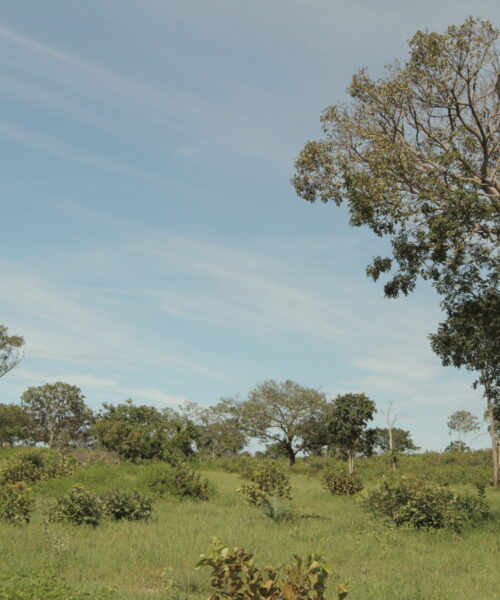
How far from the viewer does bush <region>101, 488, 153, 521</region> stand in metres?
15.7

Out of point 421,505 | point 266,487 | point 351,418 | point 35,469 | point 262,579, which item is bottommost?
point 35,469

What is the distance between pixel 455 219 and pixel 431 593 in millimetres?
9742

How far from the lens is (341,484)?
945 inches

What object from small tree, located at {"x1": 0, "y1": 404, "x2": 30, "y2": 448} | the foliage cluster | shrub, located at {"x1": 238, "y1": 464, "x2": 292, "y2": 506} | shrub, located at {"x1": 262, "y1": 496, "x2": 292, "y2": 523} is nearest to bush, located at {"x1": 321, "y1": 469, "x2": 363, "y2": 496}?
shrub, located at {"x1": 238, "y1": 464, "x2": 292, "y2": 506}

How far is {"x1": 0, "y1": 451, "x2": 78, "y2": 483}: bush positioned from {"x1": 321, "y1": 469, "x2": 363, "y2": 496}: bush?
10975 mm

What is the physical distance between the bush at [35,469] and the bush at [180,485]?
15.7 ft

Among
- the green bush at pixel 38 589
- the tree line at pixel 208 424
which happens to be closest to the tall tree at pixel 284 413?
the tree line at pixel 208 424

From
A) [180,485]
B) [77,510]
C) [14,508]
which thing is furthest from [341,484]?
[14,508]

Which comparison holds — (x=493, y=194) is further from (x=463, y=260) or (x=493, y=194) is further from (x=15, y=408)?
(x=15, y=408)

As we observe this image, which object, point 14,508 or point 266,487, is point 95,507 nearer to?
point 14,508

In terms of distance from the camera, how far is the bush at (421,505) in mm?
15484

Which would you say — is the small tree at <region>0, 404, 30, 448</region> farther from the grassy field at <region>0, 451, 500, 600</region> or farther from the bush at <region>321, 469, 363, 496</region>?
the grassy field at <region>0, 451, 500, 600</region>

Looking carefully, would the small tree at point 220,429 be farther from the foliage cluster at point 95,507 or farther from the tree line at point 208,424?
the foliage cluster at point 95,507

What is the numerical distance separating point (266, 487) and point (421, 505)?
6110mm
